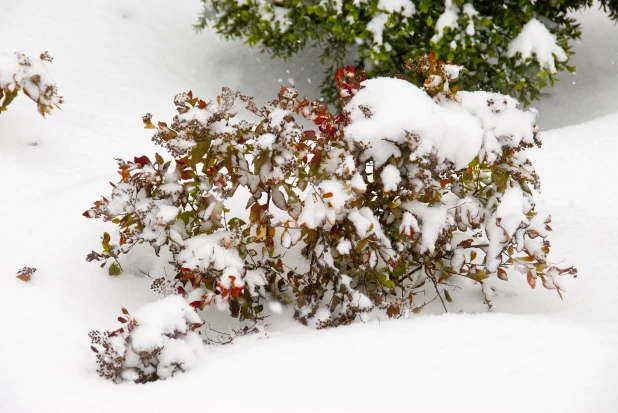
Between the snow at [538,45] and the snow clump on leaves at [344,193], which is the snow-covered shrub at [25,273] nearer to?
the snow clump on leaves at [344,193]

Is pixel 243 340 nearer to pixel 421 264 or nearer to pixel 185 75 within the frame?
pixel 421 264

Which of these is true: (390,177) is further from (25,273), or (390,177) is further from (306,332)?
(25,273)

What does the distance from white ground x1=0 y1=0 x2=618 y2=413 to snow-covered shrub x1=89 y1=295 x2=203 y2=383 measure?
0.07 m

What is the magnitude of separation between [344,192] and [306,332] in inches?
26.6

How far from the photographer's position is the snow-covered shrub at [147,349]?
7.20 feet

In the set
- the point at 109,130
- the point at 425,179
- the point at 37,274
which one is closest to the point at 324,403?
the point at 425,179

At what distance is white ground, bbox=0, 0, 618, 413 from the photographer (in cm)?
195

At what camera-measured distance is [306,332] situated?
8.55 feet

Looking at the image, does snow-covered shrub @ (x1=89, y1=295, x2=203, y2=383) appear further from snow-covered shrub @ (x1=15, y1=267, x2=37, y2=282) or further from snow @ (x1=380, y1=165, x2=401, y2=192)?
snow @ (x1=380, y1=165, x2=401, y2=192)

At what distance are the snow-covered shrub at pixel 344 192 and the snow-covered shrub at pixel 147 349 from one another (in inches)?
9.7

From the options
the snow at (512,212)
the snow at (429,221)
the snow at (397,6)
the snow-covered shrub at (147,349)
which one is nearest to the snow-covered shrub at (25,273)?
the snow-covered shrub at (147,349)

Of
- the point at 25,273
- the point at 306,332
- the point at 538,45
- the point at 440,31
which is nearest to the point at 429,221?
the point at 306,332

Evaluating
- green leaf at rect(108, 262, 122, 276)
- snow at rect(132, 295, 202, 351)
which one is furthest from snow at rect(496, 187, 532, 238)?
green leaf at rect(108, 262, 122, 276)

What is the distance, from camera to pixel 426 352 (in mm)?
2180
